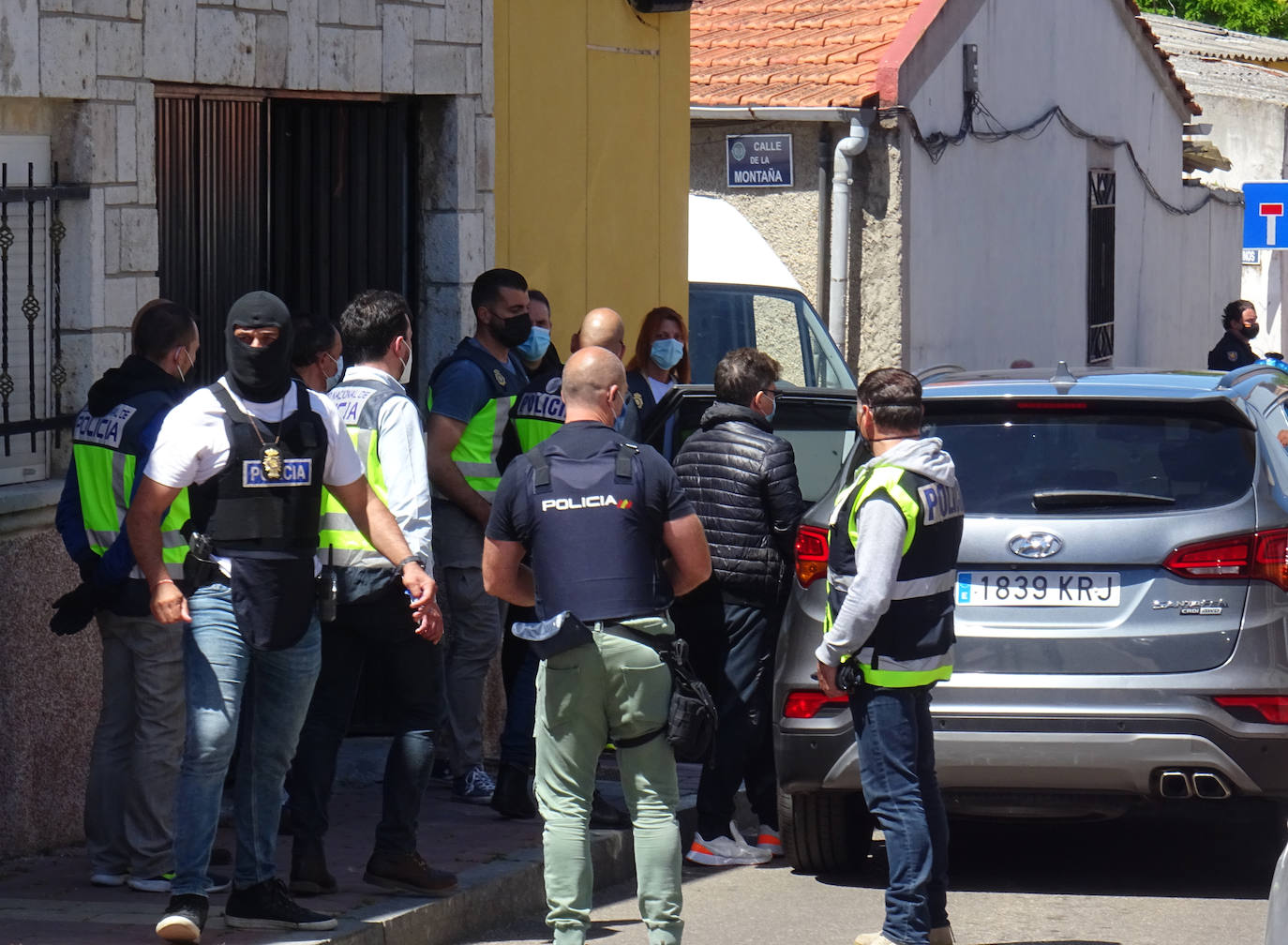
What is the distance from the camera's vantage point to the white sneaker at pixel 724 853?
714cm

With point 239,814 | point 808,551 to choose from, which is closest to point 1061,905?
point 808,551

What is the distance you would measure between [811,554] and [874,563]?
1.03 metres

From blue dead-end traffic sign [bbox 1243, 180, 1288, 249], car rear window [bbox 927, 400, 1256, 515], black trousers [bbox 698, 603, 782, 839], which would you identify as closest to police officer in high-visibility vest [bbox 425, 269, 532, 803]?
black trousers [bbox 698, 603, 782, 839]

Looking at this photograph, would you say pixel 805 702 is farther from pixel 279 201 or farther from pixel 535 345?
pixel 279 201

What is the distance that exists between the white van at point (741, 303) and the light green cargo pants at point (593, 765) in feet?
23.2

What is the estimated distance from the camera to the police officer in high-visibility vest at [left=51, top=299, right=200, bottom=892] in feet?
19.7

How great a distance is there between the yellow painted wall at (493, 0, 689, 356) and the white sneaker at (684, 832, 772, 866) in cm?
314

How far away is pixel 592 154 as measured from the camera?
1001 cm

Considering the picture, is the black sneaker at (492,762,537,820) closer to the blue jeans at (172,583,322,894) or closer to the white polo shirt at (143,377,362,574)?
the blue jeans at (172,583,322,894)

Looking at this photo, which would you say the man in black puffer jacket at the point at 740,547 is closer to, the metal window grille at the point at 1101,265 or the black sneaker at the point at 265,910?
the black sneaker at the point at 265,910

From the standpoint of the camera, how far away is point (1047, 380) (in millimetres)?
6703

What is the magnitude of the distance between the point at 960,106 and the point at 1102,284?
4578 mm

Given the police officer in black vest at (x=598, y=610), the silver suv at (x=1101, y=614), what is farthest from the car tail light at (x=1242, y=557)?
the police officer in black vest at (x=598, y=610)

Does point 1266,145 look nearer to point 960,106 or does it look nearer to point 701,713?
point 960,106
